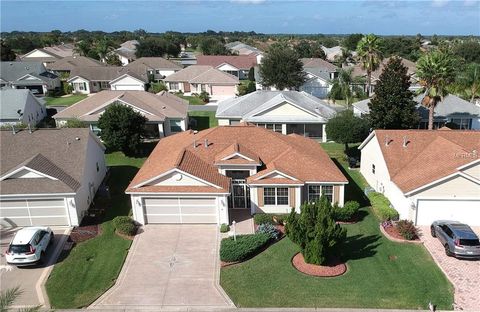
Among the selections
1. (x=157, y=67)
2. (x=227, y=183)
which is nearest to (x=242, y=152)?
(x=227, y=183)

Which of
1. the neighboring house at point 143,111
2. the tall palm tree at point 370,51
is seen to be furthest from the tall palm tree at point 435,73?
the neighboring house at point 143,111

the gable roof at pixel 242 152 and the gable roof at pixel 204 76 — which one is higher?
the gable roof at pixel 204 76

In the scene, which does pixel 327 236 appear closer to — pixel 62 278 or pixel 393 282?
pixel 393 282

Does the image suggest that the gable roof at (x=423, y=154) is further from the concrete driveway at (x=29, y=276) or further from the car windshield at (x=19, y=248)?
the car windshield at (x=19, y=248)

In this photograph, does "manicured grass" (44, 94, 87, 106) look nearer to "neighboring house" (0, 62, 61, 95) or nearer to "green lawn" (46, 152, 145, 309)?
"neighboring house" (0, 62, 61, 95)

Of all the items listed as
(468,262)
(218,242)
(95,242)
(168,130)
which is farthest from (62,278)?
(168,130)

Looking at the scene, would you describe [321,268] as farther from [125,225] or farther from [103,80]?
[103,80]

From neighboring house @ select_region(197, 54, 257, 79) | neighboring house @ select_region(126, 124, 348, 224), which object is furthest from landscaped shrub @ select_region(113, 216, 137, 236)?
neighboring house @ select_region(197, 54, 257, 79)
